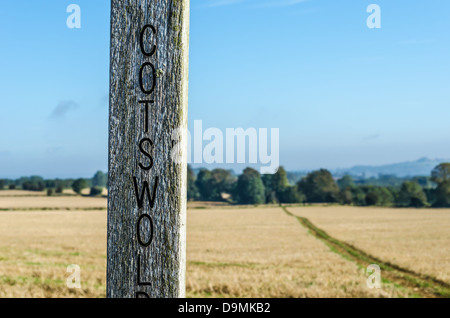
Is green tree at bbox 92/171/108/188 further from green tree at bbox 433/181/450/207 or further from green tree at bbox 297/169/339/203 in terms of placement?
green tree at bbox 433/181/450/207

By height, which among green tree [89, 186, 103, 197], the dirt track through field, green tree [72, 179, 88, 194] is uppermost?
green tree [72, 179, 88, 194]

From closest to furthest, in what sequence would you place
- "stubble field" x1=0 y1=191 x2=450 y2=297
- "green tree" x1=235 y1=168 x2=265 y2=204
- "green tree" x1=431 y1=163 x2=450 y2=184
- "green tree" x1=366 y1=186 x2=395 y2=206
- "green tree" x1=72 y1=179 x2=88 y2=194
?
"stubble field" x1=0 y1=191 x2=450 y2=297 < "green tree" x1=431 y1=163 x2=450 y2=184 < "green tree" x1=366 y1=186 x2=395 y2=206 < "green tree" x1=235 y1=168 x2=265 y2=204 < "green tree" x1=72 y1=179 x2=88 y2=194

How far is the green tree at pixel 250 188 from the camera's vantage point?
77.6 meters

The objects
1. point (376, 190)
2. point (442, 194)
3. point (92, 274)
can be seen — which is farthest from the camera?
point (376, 190)

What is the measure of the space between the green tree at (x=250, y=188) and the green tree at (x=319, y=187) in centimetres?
922

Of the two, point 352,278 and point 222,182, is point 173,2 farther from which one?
point 222,182

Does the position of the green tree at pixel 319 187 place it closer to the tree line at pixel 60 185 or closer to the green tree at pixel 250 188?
the green tree at pixel 250 188

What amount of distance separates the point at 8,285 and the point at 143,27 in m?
11.2

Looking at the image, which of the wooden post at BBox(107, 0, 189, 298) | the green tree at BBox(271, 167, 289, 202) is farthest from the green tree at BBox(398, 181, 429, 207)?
the wooden post at BBox(107, 0, 189, 298)

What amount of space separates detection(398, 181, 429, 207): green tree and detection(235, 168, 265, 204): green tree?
25858 mm

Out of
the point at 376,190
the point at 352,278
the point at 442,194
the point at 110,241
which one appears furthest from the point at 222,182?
the point at 110,241

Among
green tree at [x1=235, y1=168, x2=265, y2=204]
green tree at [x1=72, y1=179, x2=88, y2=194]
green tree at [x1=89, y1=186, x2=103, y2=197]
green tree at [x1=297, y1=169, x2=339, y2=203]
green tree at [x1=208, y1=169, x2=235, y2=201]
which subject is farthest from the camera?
green tree at [x1=72, y1=179, x2=88, y2=194]

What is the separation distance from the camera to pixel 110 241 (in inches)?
55.4

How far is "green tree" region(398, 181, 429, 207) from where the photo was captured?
72.9 m
